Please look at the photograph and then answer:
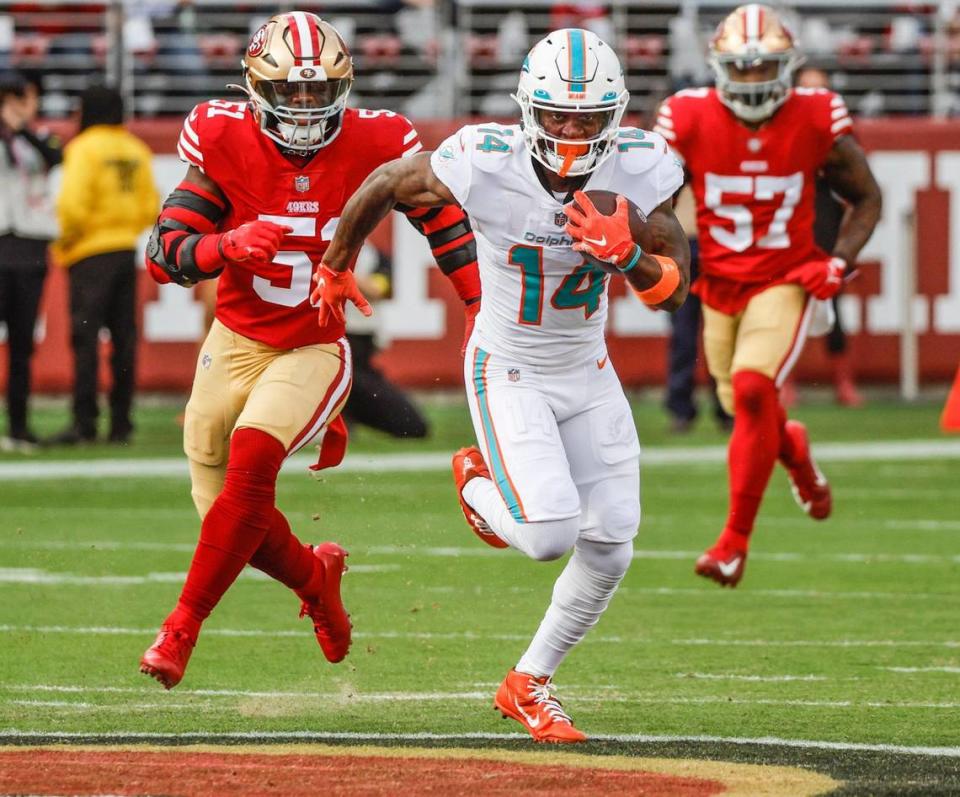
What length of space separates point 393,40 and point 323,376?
32.2 ft

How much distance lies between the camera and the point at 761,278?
8172mm

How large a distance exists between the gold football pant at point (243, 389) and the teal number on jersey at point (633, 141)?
3.70 ft

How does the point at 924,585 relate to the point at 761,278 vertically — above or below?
below

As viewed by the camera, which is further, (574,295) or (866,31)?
(866,31)

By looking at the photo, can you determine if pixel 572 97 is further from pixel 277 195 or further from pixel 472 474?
pixel 472 474

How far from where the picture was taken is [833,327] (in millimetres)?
14547

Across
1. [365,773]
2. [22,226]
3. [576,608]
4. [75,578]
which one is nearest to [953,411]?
[22,226]

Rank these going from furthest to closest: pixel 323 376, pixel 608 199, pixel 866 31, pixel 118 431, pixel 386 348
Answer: pixel 866 31, pixel 386 348, pixel 118 431, pixel 323 376, pixel 608 199

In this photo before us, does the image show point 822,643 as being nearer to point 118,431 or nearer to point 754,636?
point 754,636

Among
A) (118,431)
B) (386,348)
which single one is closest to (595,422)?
(118,431)

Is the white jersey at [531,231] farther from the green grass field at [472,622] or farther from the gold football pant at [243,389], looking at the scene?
the green grass field at [472,622]

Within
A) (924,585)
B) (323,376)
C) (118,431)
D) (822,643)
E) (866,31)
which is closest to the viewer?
(323,376)

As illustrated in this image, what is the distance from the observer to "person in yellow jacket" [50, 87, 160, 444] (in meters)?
12.2

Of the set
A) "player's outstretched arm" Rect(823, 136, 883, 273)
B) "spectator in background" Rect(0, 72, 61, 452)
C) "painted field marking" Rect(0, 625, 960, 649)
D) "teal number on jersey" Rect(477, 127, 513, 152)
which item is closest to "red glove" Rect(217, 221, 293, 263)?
"teal number on jersey" Rect(477, 127, 513, 152)
